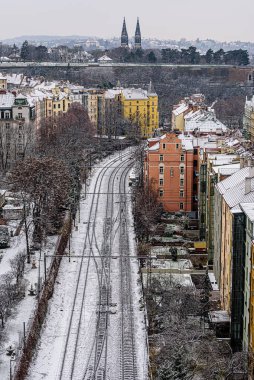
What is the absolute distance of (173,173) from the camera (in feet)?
122

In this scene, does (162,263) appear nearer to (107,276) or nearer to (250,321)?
(107,276)

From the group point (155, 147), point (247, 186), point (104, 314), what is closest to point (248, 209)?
point (247, 186)

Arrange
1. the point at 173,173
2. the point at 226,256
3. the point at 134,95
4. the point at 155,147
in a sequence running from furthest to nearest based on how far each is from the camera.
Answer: the point at 134,95 < the point at 155,147 < the point at 173,173 < the point at 226,256

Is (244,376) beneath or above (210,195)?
beneath

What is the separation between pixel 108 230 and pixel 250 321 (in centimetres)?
1555

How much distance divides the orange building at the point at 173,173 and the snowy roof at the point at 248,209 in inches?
671

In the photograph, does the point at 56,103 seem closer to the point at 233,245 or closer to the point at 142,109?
the point at 142,109

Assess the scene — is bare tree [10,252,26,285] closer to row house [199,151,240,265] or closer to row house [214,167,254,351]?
row house [214,167,254,351]

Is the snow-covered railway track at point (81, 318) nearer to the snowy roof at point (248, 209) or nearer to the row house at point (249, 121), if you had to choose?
the snowy roof at point (248, 209)

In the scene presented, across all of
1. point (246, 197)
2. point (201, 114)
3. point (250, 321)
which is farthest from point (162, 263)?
point (201, 114)

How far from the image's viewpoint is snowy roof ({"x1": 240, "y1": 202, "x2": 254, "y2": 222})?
18.8 metres

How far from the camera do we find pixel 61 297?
2492 cm

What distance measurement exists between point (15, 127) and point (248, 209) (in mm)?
30951

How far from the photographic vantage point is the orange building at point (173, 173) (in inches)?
1454
